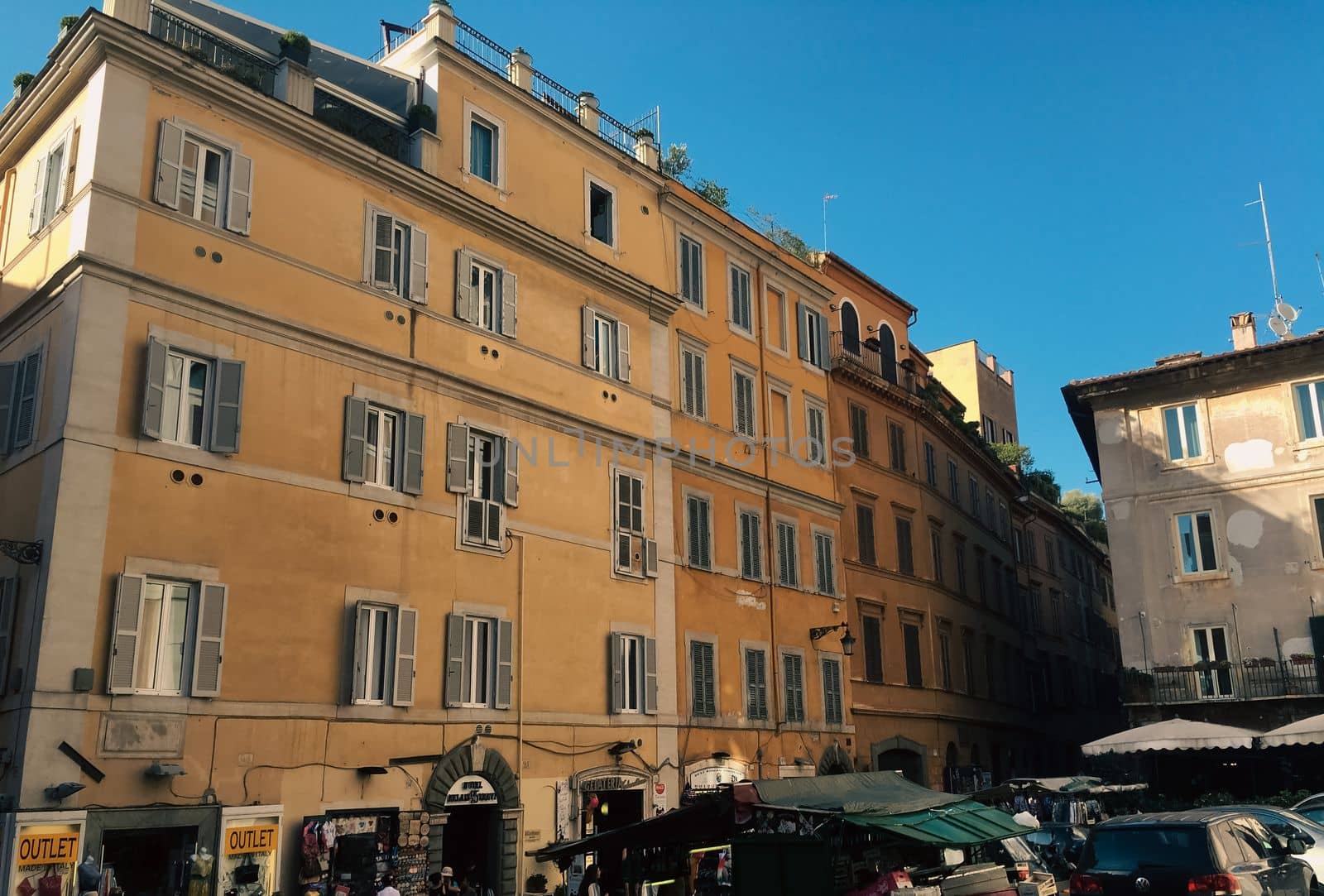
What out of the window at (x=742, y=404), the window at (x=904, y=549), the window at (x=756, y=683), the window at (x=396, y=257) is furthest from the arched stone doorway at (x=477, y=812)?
the window at (x=904, y=549)

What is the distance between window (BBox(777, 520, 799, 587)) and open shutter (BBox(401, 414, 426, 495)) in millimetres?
11582

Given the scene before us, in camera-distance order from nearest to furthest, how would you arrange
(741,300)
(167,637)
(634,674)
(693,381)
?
(167,637) < (634,674) < (693,381) < (741,300)

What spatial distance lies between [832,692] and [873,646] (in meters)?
3.48

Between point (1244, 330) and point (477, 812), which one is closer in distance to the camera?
point (477, 812)

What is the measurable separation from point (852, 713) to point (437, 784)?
14568mm

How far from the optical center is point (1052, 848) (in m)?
25.0

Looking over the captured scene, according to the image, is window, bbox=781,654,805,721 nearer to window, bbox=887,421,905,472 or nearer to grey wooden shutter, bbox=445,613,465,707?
window, bbox=887,421,905,472

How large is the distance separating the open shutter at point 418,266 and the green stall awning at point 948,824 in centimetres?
1316

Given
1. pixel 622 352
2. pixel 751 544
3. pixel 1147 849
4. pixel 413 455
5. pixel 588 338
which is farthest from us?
pixel 751 544

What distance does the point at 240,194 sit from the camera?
64.2 feet

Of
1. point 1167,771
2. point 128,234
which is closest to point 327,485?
point 128,234

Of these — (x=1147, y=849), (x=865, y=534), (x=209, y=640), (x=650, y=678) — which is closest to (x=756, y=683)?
(x=650, y=678)

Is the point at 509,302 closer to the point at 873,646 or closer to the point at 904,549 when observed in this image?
the point at 873,646

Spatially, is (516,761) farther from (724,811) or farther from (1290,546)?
(1290,546)
